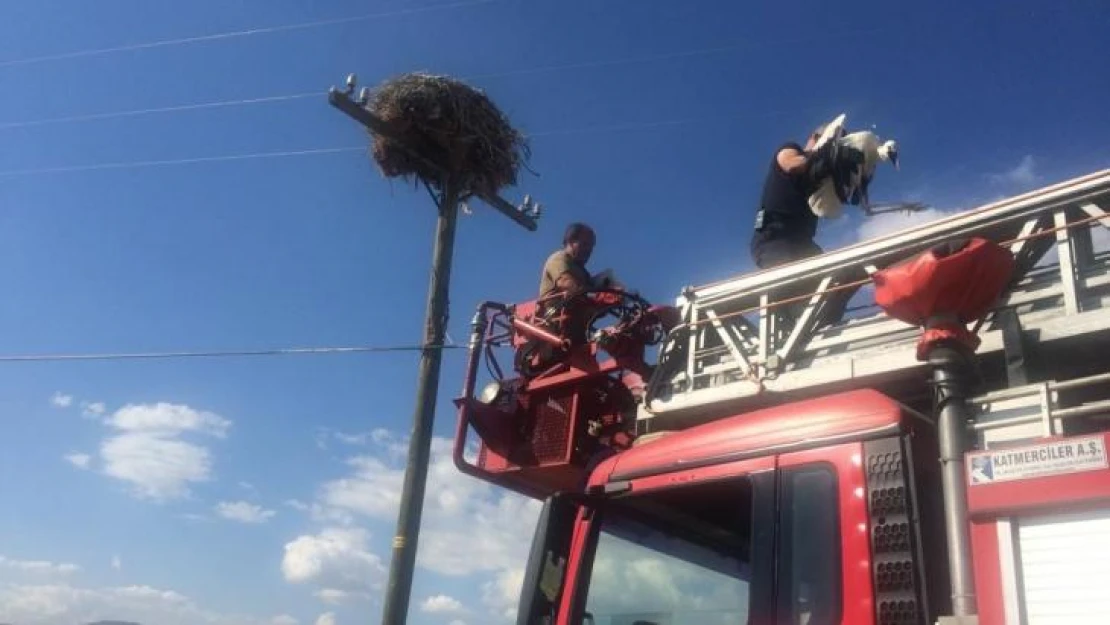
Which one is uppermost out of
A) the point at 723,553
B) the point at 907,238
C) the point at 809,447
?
the point at 907,238

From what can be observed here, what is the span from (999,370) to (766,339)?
1113mm

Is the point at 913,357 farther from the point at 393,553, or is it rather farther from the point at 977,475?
the point at 393,553

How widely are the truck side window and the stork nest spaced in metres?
7.37

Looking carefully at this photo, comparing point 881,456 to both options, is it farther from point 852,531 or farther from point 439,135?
point 439,135

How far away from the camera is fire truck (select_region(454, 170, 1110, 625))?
2.58m

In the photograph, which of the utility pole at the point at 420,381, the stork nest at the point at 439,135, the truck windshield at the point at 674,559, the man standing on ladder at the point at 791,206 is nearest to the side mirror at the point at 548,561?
the truck windshield at the point at 674,559

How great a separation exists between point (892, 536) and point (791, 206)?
10.1ft

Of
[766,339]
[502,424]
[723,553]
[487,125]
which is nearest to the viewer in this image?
[723,553]

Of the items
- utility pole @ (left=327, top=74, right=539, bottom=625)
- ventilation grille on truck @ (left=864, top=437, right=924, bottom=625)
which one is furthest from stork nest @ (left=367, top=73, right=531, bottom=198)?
ventilation grille on truck @ (left=864, top=437, right=924, bottom=625)

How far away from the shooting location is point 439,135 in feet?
33.3

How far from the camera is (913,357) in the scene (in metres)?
3.57

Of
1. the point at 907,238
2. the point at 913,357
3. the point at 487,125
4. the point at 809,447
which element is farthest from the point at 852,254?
the point at 487,125

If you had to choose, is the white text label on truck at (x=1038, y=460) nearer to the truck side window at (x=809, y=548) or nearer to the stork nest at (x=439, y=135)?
the truck side window at (x=809, y=548)

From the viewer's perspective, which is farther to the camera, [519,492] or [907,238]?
[519,492]
